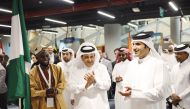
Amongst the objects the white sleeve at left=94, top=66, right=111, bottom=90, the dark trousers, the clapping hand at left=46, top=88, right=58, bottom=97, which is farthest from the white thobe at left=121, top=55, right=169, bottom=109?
the dark trousers

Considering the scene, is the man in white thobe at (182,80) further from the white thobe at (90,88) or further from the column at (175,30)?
the column at (175,30)

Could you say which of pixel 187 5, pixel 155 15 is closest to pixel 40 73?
pixel 187 5

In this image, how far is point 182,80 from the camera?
15.2 feet

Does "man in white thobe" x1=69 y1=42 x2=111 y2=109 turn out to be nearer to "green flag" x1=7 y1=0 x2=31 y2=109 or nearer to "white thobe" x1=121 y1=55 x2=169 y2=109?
"white thobe" x1=121 y1=55 x2=169 y2=109

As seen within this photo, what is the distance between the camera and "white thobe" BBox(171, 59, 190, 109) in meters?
4.52

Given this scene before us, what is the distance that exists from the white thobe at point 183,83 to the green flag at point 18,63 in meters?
2.38

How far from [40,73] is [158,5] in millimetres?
10160

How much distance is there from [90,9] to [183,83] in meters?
9.54

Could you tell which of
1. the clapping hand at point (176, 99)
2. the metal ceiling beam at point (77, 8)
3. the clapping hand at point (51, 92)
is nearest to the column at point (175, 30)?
the metal ceiling beam at point (77, 8)

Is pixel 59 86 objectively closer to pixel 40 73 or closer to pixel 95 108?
pixel 40 73

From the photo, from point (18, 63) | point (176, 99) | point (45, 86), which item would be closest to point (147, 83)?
point (176, 99)

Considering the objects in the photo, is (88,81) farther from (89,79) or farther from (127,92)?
(127,92)

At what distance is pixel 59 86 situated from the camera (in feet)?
14.3

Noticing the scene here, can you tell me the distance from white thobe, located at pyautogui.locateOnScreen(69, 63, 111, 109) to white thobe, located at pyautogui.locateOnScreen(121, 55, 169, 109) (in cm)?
80
